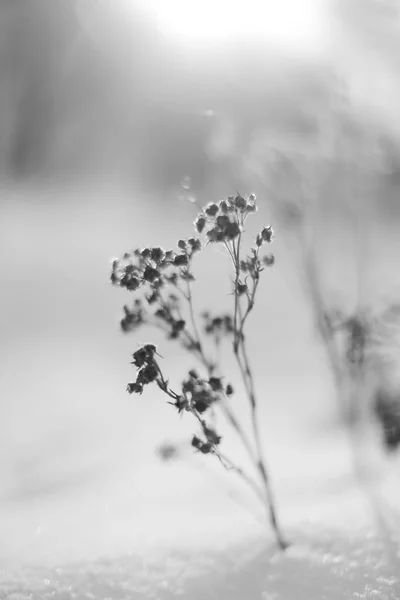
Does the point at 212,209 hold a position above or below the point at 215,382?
above

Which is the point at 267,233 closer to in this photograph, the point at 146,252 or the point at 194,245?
the point at 194,245

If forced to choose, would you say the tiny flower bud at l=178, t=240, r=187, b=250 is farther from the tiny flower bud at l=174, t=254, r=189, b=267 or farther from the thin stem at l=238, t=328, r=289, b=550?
the thin stem at l=238, t=328, r=289, b=550

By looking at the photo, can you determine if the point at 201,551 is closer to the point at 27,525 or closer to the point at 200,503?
the point at 200,503

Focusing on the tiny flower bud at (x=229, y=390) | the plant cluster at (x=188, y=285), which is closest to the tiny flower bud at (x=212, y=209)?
the plant cluster at (x=188, y=285)

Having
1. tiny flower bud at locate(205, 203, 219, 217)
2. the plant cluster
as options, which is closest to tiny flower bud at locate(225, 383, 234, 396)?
the plant cluster

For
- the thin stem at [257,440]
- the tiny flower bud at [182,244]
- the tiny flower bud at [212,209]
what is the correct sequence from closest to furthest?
the tiny flower bud at [212,209] < the tiny flower bud at [182,244] < the thin stem at [257,440]

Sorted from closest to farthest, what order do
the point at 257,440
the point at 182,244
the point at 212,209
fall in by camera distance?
the point at 212,209 → the point at 182,244 → the point at 257,440

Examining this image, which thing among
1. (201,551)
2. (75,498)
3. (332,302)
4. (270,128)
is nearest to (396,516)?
(201,551)

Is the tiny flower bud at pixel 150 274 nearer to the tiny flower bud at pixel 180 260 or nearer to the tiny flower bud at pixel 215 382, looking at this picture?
the tiny flower bud at pixel 180 260

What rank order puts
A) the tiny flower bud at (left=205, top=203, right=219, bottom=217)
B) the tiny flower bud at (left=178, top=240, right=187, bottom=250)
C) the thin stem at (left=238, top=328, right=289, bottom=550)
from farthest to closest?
the thin stem at (left=238, top=328, right=289, bottom=550), the tiny flower bud at (left=178, top=240, right=187, bottom=250), the tiny flower bud at (left=205, top=203, right=219, bottom=217)

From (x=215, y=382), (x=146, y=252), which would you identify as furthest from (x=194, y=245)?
(x=215, y=382)

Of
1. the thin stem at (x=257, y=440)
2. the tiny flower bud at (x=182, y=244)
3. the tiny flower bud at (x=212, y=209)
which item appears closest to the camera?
the tiny flower bud at (x=212, y=209)

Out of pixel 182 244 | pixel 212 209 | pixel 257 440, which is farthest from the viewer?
pixel 257 440
